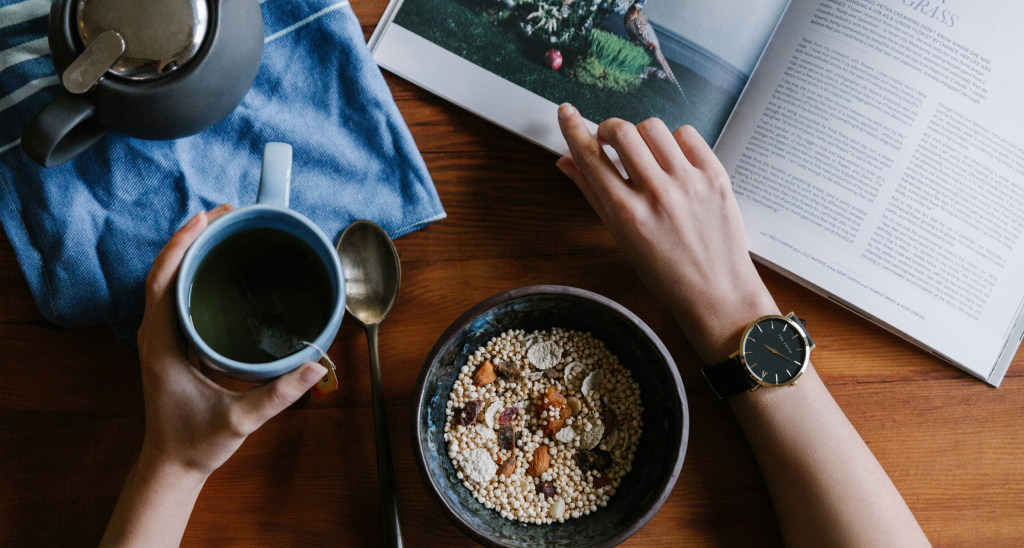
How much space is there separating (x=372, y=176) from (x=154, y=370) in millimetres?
284

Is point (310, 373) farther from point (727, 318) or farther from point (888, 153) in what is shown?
point (888, 153)

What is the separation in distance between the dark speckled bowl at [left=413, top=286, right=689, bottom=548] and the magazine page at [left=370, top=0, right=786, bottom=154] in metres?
0.20

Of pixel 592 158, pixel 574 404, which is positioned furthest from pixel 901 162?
pixel 574 404

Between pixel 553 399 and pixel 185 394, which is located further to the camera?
pixel 553 399

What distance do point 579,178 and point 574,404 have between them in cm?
24

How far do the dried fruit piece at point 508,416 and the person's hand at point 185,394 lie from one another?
8.1 inches

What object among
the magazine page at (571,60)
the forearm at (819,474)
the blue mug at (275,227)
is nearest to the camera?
the blue mug at (275,227)

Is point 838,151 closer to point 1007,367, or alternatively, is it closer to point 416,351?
point 1007,367

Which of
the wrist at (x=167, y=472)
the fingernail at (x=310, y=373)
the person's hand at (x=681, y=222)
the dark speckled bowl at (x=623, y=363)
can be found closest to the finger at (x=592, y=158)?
the person's hand at (x=681, y=222)

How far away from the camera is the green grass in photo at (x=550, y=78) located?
2.19 ft

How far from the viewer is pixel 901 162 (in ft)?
2.12

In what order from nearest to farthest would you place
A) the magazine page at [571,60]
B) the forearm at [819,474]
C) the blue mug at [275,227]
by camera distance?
the blue mug at [275,227] < the forearm at [819,474] < the magazine page at [571,60]

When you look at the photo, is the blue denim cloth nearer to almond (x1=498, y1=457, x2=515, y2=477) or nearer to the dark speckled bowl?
the dark speckled bowl

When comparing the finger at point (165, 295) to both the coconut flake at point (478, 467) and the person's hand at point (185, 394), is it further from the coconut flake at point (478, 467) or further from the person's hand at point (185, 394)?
the coconut flake at point (478, 467)
